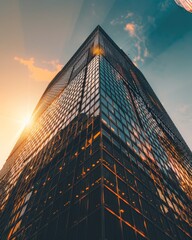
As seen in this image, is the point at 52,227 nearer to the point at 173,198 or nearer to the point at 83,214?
the point at 83,214

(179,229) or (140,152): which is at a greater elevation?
(140,152)

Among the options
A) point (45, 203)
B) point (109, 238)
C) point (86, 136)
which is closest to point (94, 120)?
point (86, 136)

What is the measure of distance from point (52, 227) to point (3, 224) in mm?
16193

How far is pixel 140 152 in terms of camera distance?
28906 mm

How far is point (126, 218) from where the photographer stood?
15.5 metres

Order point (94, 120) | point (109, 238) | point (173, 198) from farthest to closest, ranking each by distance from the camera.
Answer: point (173, 198)
point (94, 120)
point (109, 238)

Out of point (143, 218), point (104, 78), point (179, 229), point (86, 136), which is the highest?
point (104, 78)

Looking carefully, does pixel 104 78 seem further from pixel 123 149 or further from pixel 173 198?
pixel 173 198

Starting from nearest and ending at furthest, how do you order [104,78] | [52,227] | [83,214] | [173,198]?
[83,214] < [52,227] < [173,198] < [104,78]

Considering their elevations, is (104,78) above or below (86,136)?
above

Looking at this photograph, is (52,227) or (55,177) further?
(55,177)

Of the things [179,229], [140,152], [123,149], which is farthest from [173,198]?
[123,149]

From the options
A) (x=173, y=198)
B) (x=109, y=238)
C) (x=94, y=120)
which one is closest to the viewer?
(x=109, y=238)

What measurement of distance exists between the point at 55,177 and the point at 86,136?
6091 millimetres
